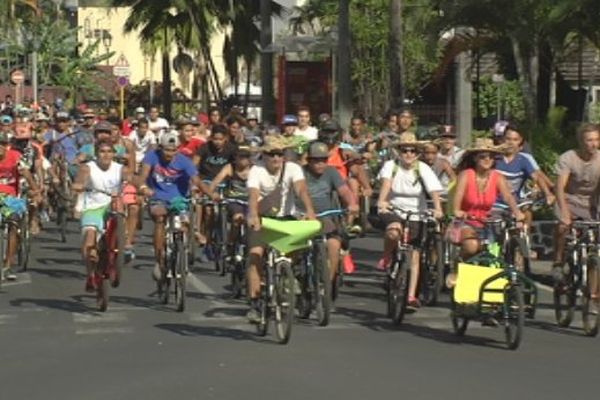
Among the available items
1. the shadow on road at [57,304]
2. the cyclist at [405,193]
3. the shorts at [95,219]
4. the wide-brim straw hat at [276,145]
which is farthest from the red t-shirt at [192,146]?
the wide-brim straw hat at [276,145]

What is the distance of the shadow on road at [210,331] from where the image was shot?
12.2 m

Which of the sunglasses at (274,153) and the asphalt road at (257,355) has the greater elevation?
the sunglasses at (274,153)

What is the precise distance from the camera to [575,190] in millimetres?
13086

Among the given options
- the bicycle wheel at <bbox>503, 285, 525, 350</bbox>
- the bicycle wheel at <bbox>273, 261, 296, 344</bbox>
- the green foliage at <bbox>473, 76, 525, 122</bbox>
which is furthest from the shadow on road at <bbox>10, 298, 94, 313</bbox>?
the green foliage at <bbox>473, 76, 525, 122</bbox>

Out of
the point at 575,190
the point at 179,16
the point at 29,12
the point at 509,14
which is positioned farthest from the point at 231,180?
the point at 29,12

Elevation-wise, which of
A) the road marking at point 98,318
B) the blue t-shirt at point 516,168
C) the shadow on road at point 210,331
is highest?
the blue t-shirt at point 516,168

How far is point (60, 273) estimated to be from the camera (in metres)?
17.5

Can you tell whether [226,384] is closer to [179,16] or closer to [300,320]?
[300,320]

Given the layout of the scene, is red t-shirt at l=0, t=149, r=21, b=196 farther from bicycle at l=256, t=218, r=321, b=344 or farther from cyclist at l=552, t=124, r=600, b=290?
cyclist at l=552, t=124, r=600, b=290

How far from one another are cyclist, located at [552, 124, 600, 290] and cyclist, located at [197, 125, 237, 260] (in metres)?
5.22

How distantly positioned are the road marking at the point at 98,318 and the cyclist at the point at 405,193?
259 centimetres

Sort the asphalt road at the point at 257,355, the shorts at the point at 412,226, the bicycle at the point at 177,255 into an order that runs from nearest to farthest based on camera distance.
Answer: the asphalt road at the point at 257,355 < the shorts at the point at 412,226 < the bicycle at the point at 177,255

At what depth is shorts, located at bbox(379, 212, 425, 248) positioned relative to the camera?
1332 cm

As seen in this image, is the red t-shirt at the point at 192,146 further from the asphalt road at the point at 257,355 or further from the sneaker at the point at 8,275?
the asphalt road at the point at 257,355
